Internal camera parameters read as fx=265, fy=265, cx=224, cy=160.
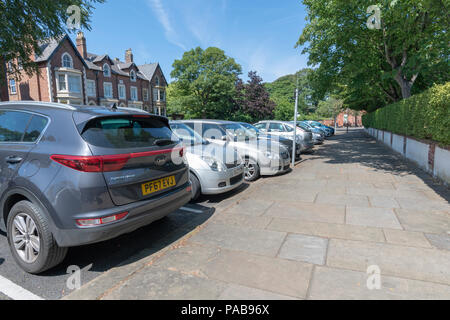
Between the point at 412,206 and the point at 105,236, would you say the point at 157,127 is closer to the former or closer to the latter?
the point at 105,236

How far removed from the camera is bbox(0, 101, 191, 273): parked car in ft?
8.70

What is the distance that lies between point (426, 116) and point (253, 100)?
3599 centimetres

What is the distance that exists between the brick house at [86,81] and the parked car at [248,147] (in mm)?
15723

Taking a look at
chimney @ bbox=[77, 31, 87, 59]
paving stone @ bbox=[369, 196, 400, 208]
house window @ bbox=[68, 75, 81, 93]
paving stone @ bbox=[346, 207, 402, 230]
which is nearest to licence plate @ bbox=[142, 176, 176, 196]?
paving stone @ bbox=[346, 207, 402, 230]

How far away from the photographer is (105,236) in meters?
2.76

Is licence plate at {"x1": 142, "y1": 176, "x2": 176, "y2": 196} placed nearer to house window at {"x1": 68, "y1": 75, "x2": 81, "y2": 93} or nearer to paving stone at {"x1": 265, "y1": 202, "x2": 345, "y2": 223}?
paving stone at {"x1": 265, "y1": 202, "x2": 345, "y2": 223}

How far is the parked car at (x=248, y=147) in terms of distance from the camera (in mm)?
7258

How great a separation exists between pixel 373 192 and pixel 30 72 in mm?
14906

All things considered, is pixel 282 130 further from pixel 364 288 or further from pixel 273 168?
pixel 364 288

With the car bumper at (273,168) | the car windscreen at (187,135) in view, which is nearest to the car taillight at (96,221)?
the car windscreen at (187,135)

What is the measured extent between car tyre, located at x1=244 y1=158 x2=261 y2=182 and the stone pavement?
163 centimetres

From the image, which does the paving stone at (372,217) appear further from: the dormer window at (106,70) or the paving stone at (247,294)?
the dormer window at (106,70)
